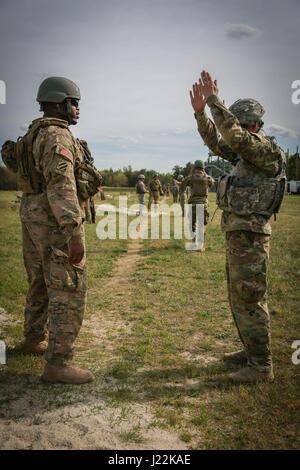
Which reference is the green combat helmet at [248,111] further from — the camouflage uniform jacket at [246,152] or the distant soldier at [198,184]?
the distant soldier at [198,184]

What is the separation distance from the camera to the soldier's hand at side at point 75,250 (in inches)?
126

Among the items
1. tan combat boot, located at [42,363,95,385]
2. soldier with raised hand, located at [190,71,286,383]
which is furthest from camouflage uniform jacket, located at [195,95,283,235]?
tan combat boot, located at [42,363,95,385]

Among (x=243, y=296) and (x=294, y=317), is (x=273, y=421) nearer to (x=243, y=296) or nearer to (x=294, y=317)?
(x=243, y=296)

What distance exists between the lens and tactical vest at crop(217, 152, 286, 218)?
348 centimetres

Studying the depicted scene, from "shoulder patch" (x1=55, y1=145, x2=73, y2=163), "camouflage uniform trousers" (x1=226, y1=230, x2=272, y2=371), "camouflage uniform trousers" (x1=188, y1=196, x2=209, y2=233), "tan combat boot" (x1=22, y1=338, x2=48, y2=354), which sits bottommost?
"tan combat boot" (x1=22, y1=338, x2=48, y2=354)

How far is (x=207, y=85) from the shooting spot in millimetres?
3615

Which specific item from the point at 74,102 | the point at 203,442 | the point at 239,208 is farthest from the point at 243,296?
the point at 74,102

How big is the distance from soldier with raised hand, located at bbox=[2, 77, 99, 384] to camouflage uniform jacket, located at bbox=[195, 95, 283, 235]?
53.5 inches

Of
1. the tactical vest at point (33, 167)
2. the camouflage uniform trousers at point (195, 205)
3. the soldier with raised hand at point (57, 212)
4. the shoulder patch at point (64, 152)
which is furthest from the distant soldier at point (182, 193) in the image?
the shoulder patch at point (64, 152)

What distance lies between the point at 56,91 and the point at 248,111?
6.16ft

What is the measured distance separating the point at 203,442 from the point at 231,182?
233 centimetres

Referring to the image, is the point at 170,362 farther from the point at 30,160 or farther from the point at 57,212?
the point at 30,160

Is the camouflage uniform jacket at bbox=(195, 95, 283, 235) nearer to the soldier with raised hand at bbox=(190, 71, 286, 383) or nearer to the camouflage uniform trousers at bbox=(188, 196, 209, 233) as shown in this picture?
the soldier with raised hand at bbox=(190, 71, 286, 383)

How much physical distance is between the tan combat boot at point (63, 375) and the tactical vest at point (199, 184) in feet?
26.9
